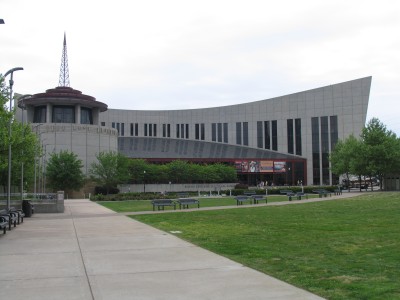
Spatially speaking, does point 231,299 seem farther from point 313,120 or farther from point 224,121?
point 224,121

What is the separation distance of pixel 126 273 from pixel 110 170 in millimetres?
58232

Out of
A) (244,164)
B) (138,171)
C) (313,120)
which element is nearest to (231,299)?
(138,171)

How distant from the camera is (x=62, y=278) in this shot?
28.8 feet

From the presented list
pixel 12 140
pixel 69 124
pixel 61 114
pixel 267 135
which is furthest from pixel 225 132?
pixel 12 140

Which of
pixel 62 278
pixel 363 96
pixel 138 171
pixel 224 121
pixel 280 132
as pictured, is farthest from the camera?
pixel 224 121

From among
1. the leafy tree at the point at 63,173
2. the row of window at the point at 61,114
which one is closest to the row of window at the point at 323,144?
the row of window at the point at 61,114

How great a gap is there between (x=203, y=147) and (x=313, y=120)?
2698cm

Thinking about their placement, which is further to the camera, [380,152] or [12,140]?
[380,152]

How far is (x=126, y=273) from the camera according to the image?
9133 mm

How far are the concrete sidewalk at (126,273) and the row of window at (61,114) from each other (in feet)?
220

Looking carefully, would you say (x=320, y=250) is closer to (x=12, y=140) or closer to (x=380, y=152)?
(x=12, y=140)

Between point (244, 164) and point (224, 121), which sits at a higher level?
point (224, 121)

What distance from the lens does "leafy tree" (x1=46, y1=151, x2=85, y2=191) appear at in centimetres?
6141

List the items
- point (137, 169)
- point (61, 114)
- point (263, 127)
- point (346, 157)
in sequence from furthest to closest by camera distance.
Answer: point (263, 127)
point (61, 114)
point (137, 169)
point (346, 157)
